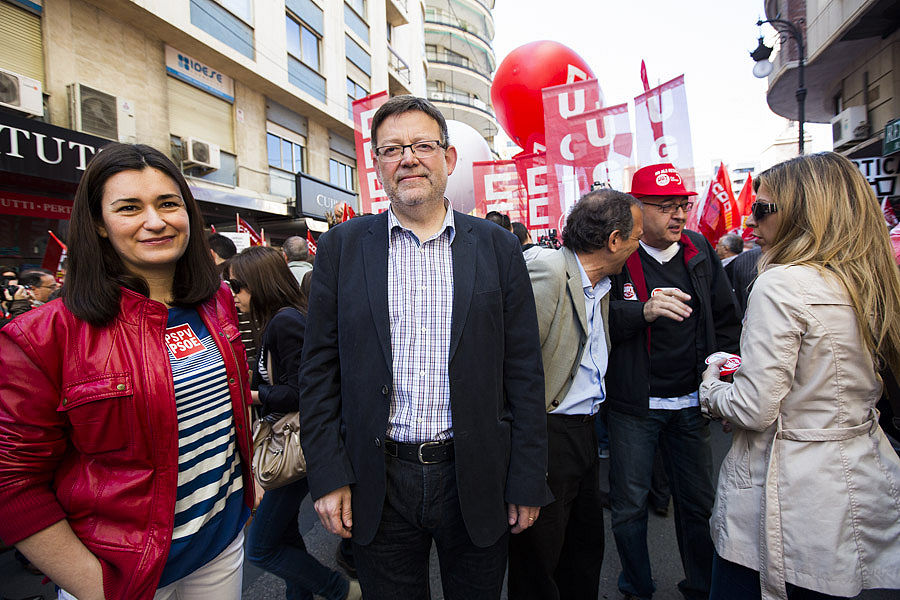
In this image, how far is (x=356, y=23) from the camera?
17.3 meters

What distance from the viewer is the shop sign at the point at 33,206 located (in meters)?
7.49

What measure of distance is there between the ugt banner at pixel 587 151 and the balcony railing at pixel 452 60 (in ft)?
93.3

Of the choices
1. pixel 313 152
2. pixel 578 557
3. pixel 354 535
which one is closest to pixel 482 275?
pixel 354 535

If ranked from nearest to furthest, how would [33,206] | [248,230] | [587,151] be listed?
1. [587,151]
2. [248,230]
3. [33,206]

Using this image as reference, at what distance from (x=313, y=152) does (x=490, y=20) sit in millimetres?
25193

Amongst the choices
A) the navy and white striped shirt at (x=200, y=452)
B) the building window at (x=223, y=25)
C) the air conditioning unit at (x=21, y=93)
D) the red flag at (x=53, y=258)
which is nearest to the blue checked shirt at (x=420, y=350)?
the navy and white striped shirt at (x=200, y=452)

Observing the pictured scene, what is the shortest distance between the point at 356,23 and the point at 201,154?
33.7 ft

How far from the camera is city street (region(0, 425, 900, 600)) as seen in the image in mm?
2629

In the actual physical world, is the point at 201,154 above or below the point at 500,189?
above

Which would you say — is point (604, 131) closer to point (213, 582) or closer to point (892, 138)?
point (213, 582)

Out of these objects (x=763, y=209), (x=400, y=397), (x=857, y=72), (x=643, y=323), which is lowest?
(x=400, y=397)

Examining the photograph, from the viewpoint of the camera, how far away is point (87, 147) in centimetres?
777

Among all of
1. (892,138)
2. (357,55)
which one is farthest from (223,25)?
(892,138)

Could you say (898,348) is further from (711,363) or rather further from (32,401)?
(32,401)
